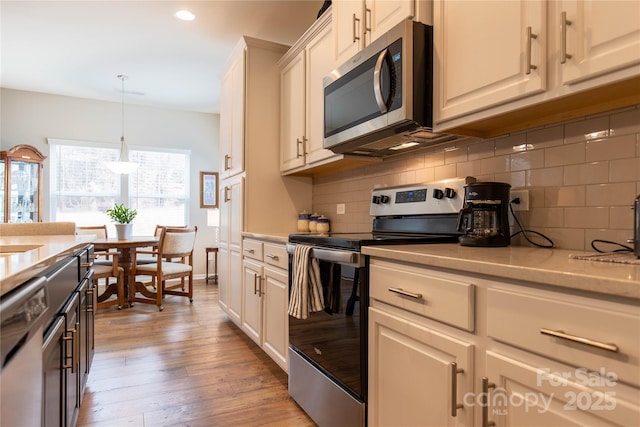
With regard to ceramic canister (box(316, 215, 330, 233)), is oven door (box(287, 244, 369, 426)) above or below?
below

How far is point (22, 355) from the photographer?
81 cm

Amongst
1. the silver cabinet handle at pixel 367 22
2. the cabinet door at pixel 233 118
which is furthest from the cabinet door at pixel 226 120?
the silver cabinet handle at pixel 367 22

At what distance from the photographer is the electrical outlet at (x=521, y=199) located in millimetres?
1525

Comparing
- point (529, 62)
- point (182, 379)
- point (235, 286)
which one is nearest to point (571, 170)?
point (529, 62)

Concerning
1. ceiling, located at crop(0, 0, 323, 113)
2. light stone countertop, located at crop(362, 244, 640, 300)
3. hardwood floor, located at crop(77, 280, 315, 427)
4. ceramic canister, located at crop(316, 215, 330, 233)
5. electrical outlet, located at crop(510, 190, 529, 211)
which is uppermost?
ceiling, located at crop(0, 0, 323, 113)

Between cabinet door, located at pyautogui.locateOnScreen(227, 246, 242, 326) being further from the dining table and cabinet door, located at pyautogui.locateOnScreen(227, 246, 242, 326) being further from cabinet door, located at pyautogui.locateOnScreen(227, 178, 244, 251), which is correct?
the dining table

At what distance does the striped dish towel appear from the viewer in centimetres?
176

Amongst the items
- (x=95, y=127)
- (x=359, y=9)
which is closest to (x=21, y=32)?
(x=95, y=127)

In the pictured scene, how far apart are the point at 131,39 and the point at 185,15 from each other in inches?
31.1

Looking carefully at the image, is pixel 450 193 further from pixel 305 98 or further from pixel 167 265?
pixel 167 265

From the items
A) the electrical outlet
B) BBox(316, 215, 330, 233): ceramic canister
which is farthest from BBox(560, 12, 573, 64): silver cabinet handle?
BBox(316, 215, 330, 233): ceramic canister

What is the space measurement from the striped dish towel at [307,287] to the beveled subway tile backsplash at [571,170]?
0.80 m

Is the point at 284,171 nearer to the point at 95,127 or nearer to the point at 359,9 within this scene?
the point at 359,9

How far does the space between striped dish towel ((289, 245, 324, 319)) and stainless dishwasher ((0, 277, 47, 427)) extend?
1027mm
